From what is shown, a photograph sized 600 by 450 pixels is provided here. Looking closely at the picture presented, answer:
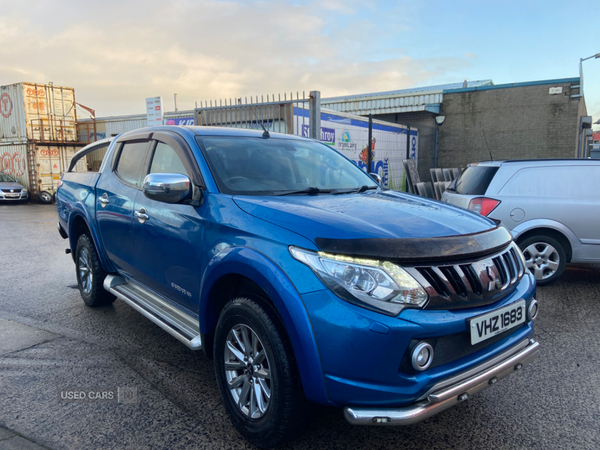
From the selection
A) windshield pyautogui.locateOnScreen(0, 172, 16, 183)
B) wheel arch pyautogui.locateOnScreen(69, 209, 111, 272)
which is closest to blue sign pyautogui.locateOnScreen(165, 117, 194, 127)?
windshield pyautogui.locateOnScreen(0, 172, 16, 183)

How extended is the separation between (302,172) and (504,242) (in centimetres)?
155

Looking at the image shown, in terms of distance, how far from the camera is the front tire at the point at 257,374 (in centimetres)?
219

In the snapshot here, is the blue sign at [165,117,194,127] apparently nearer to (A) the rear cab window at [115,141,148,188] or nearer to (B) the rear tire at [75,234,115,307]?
(B) the rear tire at [75,234,115,307]

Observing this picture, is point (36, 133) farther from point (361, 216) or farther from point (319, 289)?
point (319, 289)

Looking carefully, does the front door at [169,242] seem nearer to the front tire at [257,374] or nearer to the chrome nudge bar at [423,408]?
the front tire at [257,374]

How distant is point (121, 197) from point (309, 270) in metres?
2.45

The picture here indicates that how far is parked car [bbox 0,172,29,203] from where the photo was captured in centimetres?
1889

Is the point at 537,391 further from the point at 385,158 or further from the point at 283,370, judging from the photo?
the point at 385,158

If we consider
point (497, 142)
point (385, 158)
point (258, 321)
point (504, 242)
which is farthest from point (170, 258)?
point (497, 142)

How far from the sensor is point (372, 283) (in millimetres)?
2045

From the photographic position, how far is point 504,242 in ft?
8.38

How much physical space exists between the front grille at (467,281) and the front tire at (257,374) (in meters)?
→ 0.75

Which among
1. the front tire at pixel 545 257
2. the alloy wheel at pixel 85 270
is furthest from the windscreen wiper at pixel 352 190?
the front tire at pixel 545 257

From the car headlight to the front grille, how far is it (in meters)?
0.06
